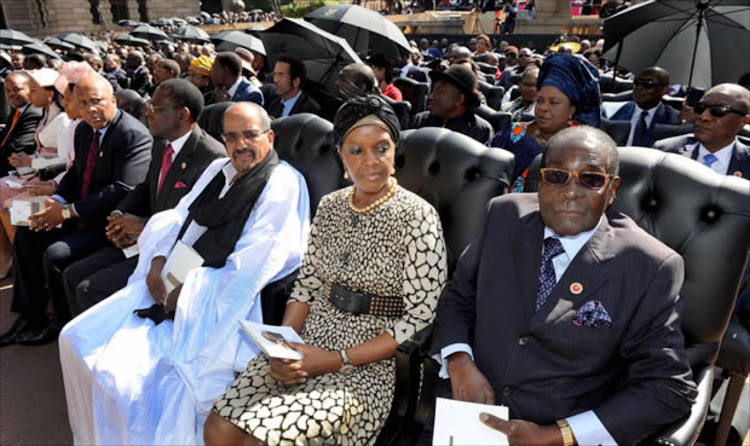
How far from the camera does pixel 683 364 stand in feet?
4.48

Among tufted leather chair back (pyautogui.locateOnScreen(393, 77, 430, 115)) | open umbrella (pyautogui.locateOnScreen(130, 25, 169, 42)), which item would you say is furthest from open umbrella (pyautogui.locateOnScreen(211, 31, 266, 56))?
open umbrella (pyautogui.locateOnScreen(130, 25, 169, 42))

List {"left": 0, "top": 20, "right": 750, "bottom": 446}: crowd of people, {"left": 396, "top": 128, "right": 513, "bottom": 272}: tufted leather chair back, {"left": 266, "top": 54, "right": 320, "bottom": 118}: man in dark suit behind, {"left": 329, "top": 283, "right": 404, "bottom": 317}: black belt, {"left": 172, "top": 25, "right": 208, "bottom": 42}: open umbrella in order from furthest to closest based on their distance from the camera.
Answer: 1. {"left": 172, "top": 25, "right": 208, "bottom": 42}: open umbrella
2. {"left": 266, "top": 54, "right": 320, "bottom": 118}: man in dark suit behind
3. {"left": 396, "top": 128, "right": 513, "bottom": 272}: tufted leather chair back
4. {"left": 329, "top": 283, "right": 404, "bottom": 317}: black belt
5. {"left": 0, "top": 20, "right": 750, "bottom": 446}: crowd of people

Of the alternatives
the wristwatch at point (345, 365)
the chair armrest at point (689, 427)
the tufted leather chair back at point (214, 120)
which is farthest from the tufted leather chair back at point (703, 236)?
the tufted leather chair back at point (214, 120)

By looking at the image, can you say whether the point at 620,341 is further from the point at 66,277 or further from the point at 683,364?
the point at 66,277

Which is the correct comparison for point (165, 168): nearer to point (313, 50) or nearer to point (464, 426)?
point (464, 426)

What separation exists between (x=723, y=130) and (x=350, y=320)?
7.70 ft

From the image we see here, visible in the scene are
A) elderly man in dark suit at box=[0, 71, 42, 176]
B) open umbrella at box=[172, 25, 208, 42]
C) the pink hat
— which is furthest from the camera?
open umbrella at box=[172, 25, 208, 42]

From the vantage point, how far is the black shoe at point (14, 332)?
3381 millimetres

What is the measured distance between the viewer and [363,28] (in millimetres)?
5746

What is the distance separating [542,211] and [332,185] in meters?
1.31

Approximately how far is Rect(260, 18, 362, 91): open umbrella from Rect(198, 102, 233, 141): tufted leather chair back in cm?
174

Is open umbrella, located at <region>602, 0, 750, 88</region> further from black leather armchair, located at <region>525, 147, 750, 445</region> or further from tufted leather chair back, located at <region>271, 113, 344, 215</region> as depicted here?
tufted leather chair back, located at <region>271, 113, 344, 215</region>

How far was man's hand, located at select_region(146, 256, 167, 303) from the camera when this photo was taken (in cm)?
249

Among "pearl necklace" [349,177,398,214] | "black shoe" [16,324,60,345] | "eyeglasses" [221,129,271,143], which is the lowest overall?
"black shoe" [16,324,60,345]
